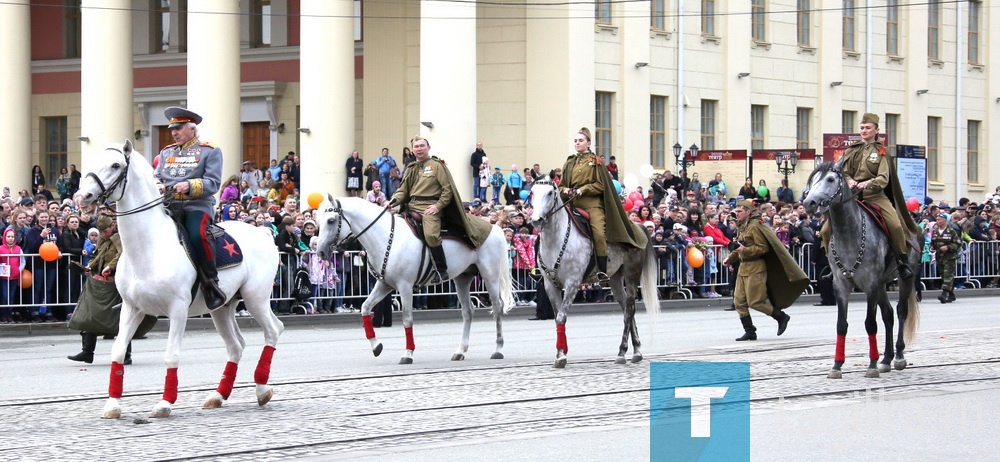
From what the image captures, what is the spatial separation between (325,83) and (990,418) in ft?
96.7

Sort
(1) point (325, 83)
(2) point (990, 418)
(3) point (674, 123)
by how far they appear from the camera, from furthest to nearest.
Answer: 1. (3) point (674, 123)
2. (1) point (325, 83)
3. (2) point (990, 418)

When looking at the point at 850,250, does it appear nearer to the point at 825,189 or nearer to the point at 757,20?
the point at 825,189

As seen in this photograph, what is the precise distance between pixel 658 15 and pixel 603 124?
4.24m

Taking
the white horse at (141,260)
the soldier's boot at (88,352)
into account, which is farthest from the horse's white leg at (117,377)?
the soldier's boot at (88,352)

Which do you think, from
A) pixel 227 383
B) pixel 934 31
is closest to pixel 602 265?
pixel 227 383

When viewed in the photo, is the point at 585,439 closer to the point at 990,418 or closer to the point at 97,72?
the point at 990,418

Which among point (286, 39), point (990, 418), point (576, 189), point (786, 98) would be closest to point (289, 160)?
point (286, 39)

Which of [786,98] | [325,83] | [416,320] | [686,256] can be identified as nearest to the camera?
[416,320]

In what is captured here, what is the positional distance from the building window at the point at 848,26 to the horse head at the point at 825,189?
142ft

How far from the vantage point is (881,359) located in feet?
55.0

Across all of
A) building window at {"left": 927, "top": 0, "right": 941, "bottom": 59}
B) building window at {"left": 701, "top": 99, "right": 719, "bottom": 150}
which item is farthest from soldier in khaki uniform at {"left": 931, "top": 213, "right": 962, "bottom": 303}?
building window at {"left": 927, "top": 0, "right": 941, "bottom": 59}

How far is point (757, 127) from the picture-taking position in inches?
2120

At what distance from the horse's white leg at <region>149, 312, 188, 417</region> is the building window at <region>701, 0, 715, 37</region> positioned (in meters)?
40.3

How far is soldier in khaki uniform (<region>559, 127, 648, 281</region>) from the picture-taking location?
55.9 ft
